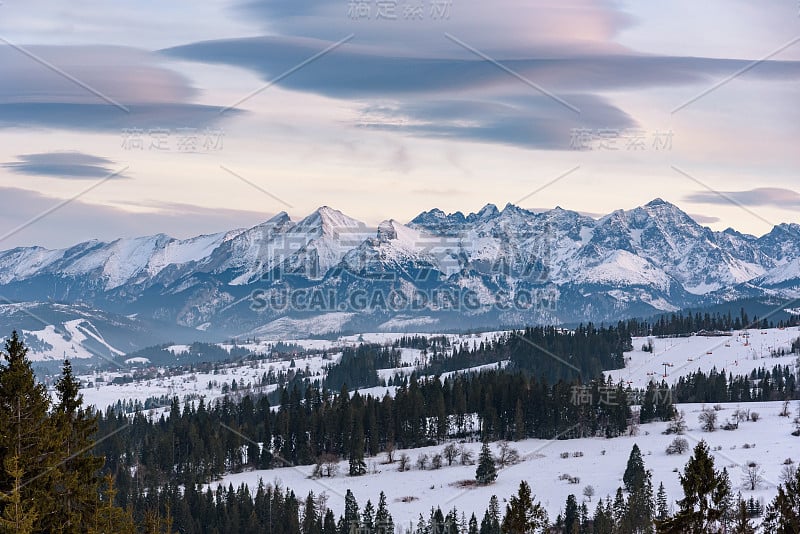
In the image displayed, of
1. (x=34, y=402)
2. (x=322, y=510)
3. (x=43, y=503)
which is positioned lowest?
(x=322, y=510)

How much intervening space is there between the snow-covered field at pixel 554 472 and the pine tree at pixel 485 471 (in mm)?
1473

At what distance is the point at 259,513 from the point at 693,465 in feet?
311

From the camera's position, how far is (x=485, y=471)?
147 m

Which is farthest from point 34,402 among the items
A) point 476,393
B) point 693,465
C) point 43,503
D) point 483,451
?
point 476,393

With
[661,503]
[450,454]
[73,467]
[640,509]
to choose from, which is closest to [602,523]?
[640,509]

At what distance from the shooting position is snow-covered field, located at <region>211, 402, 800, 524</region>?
13400cm

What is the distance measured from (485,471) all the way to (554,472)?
11.0m

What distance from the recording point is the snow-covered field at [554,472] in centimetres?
13400

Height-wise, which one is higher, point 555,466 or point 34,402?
point 34,402

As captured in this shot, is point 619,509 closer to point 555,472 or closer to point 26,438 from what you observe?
point 555,472

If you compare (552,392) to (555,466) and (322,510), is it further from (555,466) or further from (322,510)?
(322,510)

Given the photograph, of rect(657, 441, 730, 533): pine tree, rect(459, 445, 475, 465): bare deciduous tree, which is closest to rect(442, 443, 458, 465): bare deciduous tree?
rect(459, 445, 475, 465): bare deciduous tree

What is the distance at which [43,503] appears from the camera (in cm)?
3650

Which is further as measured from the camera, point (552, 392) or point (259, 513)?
point (552, 392)
